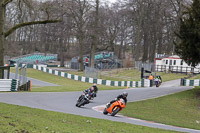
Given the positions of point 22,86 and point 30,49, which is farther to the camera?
point 30,49

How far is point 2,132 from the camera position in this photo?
726cm

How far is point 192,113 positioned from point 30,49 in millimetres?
69035

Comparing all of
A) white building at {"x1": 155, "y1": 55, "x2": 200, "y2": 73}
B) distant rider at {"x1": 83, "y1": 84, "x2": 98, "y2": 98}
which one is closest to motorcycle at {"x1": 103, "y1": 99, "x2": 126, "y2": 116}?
distant rider at {"x1": 83, "y1": 84, "x2": 98, "y2": 98}

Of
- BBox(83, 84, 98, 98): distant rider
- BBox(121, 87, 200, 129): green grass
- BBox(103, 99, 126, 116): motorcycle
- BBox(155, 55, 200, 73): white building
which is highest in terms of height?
BBox(155, 55, 200, 73): white building

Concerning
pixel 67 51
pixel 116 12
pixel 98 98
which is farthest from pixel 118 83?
pixel 67 51

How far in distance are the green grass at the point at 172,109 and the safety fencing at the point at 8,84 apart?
8.37 m

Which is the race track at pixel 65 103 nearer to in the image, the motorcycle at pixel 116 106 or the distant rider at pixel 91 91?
the motorcycle at pixel 116 106

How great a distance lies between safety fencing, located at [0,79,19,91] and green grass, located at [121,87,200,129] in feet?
27.5

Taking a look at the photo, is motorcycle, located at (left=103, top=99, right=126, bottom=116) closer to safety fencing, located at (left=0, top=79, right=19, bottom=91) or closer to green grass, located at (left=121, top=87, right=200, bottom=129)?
green grass, located at (left=121, top=87, right=200, bottom=129)

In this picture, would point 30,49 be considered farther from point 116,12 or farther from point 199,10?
point 199,10

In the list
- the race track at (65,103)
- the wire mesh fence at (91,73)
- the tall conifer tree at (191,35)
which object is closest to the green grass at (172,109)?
the race track at (65,103)

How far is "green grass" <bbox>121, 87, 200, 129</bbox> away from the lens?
1509 centimetres

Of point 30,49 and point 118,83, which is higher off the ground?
point 30,49

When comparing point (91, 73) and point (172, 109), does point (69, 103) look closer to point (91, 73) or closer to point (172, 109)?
point (172, 109)
